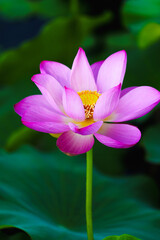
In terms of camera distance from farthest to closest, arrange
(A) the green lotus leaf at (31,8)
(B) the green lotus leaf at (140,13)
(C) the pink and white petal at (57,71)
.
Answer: (A) the green lotus leaf at (31,8)
(B) the green lotus leaf at (140,13)
(C) the pink and white petal at (57,71)

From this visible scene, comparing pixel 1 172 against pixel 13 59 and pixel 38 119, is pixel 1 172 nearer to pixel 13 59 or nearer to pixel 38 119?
pixel 38 119

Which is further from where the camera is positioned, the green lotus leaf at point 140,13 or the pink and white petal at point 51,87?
the green lotus leaf at point 140,13

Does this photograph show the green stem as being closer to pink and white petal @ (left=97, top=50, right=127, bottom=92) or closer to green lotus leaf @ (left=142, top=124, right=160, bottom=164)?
pink and white petal @ (left=97, top=50, right=127, bottom=92)

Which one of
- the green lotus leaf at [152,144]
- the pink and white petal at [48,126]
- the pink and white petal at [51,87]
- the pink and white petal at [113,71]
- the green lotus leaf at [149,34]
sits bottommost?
the pink and white petal at [48,126]

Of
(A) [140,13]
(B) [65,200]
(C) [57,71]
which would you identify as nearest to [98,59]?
(A) [140,13]

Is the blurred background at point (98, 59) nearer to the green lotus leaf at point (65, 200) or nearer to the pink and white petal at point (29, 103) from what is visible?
the green lotus leaf at point (65, 200)

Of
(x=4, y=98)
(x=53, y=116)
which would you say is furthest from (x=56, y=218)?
(x=4, y=98)

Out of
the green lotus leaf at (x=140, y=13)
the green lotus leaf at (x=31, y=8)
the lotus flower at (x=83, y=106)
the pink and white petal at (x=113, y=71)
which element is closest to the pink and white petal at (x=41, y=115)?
the lotus flower at (x=83, y=106)

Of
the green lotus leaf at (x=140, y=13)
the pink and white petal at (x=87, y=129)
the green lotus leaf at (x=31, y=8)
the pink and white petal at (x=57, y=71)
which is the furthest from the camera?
the green lotus leaf at (x=31, y=8)
